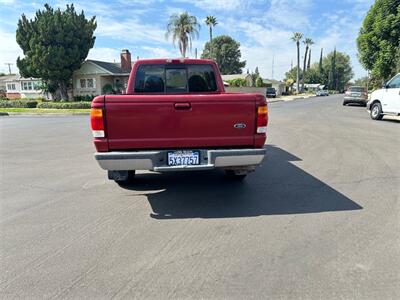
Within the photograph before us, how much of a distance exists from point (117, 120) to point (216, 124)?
50.3 inches

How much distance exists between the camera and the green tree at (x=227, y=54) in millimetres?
83750

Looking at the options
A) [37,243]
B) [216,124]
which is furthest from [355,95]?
[37,243]

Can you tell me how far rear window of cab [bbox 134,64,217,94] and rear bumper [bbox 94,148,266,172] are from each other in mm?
1913

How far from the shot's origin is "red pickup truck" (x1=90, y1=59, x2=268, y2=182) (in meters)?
3.85

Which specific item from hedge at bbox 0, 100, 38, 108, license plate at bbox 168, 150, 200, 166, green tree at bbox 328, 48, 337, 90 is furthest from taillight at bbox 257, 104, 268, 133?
green tree at bbox 328, 48, 337, 90

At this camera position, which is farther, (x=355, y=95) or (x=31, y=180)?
(x=355, y=95)

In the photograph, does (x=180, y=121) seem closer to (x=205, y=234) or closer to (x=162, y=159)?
(x=162, y=159)

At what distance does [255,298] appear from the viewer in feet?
8.19

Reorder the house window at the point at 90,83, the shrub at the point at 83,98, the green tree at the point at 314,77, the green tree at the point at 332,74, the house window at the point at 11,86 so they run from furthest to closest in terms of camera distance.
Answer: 1. the green tree at the point at 314,77
2. the green tree at the point at 332,74
3. the house window at the point at 11,86
4. the house window at the point at 90,83
5. the shrub at the point at 83,98

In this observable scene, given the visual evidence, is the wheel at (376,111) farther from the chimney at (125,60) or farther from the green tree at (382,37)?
the chimney at (125,60)

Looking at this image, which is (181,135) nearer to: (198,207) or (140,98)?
(140,98)

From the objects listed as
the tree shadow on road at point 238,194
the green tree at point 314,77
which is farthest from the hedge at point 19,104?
the green tree at point 314,77

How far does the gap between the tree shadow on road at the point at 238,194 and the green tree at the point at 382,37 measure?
58.6 feet

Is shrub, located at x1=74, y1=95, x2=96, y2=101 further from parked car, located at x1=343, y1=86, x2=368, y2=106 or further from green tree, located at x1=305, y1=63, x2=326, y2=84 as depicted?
green tree, located at x1=305, y1=63, x2=326, y2=84
